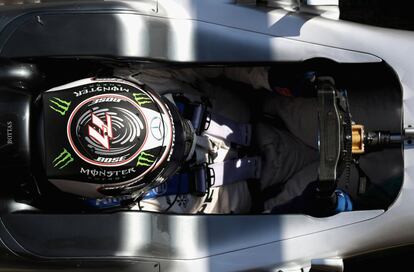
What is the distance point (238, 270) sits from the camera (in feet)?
3.92

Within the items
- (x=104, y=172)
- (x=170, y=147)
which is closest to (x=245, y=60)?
(x=170, y=147)

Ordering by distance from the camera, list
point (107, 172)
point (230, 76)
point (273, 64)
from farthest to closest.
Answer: point (230, 76) < point (273, 64) < point (107, 172)

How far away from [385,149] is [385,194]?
9 centimetres

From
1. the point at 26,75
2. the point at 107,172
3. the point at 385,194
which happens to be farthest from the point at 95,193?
the point at 385,194

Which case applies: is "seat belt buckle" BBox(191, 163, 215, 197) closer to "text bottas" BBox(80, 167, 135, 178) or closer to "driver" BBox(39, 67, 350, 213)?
"driver" BBox(39, 67, 350, 213)

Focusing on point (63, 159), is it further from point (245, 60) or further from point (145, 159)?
point (245, 60)

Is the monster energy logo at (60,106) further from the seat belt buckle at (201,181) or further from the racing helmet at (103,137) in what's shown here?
the seat belt buckle at (201,181)

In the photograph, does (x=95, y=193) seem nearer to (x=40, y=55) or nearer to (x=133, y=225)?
(x=133, y=225)

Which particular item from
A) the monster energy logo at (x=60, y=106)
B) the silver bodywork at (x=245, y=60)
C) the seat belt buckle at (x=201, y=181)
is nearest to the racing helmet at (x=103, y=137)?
the monster energy logo at (x=60, y=106)

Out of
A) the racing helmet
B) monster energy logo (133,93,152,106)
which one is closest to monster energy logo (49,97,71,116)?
the racing helmet

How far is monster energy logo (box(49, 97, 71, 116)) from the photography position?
1026mm

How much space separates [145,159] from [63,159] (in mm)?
128

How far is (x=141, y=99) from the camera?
105 centimetres

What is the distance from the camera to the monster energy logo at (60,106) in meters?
1.03
